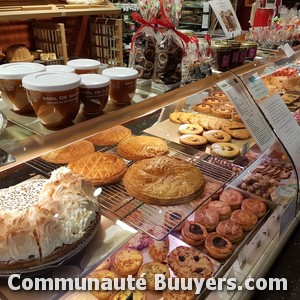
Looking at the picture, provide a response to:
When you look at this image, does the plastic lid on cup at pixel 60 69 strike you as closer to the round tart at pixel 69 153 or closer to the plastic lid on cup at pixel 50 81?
the plastic lid on cup at pixel 50 81

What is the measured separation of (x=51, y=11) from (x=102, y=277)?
2.46 meters

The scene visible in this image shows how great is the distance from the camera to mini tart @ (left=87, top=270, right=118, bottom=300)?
4.77 feet

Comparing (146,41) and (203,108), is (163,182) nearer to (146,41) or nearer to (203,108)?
(146,41)

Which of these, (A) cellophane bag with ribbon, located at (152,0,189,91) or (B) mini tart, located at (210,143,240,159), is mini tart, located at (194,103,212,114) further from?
(A) cellophane bag with ribbon, located at (152,0,189,91)

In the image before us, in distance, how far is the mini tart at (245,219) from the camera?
1751mm

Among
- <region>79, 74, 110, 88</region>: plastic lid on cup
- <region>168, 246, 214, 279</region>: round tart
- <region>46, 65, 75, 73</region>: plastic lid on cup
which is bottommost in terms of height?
<region>168, 246, 214, 279</region>: round tart

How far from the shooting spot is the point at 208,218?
5.97 ft

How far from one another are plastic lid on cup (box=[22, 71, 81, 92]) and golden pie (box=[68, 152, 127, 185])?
2.45 ft

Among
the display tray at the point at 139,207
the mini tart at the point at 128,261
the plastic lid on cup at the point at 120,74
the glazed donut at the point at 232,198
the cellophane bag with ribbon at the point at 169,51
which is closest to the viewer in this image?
the plastic lid on cup at the point at 120,74

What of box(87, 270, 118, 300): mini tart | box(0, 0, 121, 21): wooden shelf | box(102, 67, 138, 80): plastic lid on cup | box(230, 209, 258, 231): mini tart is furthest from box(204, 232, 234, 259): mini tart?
box(0, 0, 121, 21): wooden shelf

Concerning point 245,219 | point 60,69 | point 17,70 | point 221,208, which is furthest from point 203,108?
point 17,70

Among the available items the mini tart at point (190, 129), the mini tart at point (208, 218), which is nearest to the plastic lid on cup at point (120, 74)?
the mini tart at point (208, 218)

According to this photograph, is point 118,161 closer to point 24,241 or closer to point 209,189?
point 209,189

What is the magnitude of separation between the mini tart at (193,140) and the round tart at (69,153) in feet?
1.96
